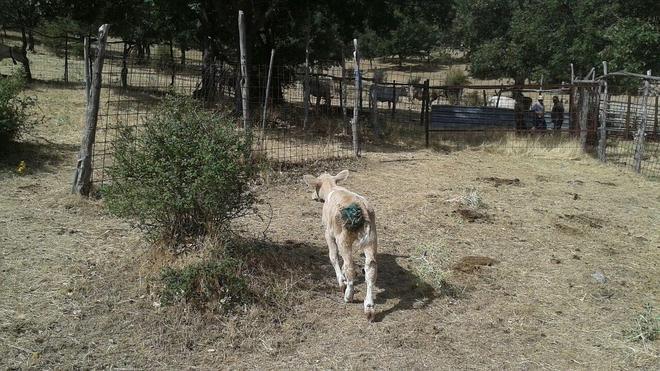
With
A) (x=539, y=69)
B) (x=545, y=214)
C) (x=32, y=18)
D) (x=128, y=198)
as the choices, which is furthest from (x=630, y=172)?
(x=32, y=18)

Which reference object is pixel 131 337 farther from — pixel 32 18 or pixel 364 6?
pixel 32 18

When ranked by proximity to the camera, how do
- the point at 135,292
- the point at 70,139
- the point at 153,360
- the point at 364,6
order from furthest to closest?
the point at 364,6 < the point at 70,139 < the point at 135,292 < the point at 153,360

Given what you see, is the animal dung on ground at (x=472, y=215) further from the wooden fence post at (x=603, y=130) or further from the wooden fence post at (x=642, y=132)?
the wooden fence post at (x=603, y=130)

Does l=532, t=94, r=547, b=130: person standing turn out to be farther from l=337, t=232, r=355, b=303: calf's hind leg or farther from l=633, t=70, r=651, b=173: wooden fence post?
l=337, t=232, r=355, b=303: calf's hind leg

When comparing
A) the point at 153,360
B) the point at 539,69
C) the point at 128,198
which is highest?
the point at 539,69

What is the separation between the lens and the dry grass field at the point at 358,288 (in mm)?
4379

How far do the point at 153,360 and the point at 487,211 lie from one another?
5.68 metres

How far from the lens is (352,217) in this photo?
502 cm

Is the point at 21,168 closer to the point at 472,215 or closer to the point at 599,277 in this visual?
the point at 472,215

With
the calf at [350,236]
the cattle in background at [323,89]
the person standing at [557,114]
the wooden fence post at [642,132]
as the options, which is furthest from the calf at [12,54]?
the wooden fence post at [642,132]

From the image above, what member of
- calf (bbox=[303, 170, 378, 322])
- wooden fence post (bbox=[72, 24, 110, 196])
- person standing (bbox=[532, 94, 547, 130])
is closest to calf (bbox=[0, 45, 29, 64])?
wooden fence post (bbox=[72, 24, 110, 196])

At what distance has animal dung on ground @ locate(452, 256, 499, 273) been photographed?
622 centimetres

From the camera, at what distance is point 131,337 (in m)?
4.39

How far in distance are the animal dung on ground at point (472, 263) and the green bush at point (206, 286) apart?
8.17 feet
